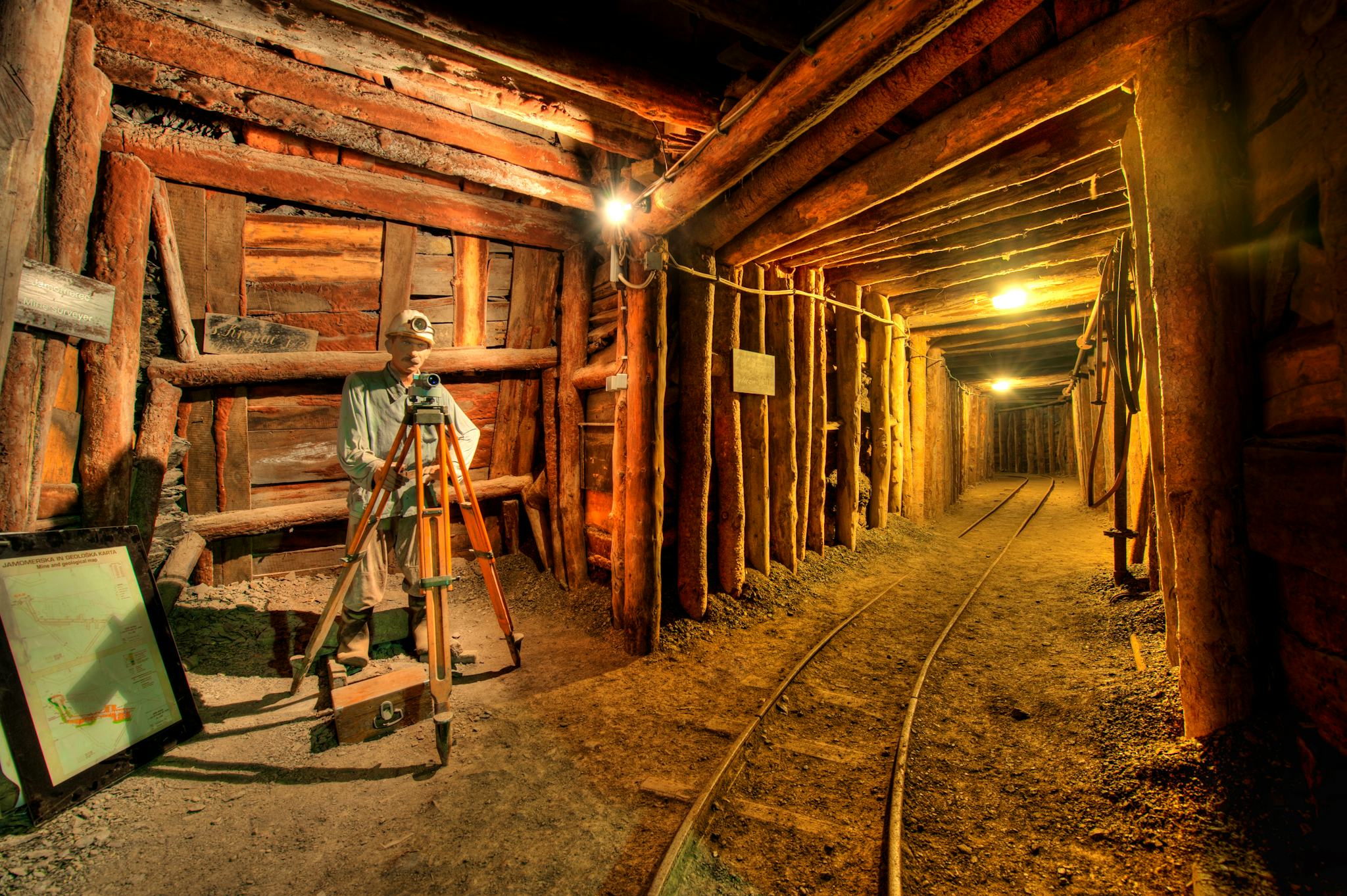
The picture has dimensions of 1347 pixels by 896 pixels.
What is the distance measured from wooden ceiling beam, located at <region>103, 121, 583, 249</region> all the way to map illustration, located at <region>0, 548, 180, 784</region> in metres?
2.72

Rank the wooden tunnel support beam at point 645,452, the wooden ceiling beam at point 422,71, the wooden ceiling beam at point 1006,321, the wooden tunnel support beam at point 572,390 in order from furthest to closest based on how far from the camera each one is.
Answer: the wooden ceiling beam at point 1006,321 < the wooden tunnel support beam at point 572,390 < the wooden tunnel support beam at point 645,452 < the wooden ceiling beam at point 422,71

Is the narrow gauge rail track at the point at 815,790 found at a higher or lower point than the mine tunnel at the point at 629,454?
lower

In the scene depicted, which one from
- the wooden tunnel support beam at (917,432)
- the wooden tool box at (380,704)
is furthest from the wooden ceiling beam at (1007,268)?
the wooden tool box at (380,704)

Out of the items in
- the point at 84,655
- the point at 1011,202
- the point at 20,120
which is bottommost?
the point at 84,655

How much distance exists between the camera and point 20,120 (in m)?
2.40

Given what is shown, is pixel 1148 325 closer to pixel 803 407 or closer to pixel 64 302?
pixel 803 407

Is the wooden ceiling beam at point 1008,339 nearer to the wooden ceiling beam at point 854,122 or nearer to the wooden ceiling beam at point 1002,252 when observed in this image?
the wooden ceiling beam at point 1002,252

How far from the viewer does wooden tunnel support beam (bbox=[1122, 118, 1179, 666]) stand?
103 inches

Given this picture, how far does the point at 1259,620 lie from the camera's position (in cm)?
202

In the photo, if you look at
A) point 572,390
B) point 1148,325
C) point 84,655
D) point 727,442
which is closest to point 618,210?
point 572,390

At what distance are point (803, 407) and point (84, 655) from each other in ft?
17.7

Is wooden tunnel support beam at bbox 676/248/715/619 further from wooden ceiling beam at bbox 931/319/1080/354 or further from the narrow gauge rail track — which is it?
wooden ceiling beam at bbox 931/319/1080/354

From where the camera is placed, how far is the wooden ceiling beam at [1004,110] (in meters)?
2.27

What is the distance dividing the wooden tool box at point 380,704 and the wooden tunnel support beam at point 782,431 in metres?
3.43
